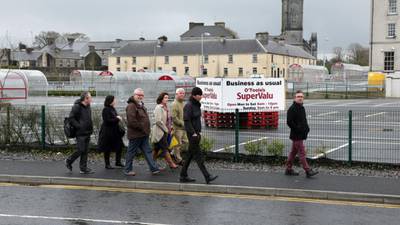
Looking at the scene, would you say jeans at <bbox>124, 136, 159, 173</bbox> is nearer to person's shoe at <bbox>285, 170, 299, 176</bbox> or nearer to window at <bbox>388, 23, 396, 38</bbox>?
person's shoe at <bbox>285, 170, 299, 176</bbox>

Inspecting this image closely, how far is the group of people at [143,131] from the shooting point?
10.2m

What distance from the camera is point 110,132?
39.1 ft

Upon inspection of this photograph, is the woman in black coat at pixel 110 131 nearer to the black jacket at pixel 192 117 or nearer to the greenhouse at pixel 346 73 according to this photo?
the black jacket at pixel 192 117

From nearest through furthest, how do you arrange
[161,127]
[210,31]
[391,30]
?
[161,127] → [391,30] → [210,31]

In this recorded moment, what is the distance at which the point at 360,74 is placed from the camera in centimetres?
8256

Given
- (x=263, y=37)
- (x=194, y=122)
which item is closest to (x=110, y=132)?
(x=194, y=122)

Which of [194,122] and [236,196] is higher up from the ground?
[194,122]

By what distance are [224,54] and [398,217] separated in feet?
302

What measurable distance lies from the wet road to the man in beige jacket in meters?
2.28

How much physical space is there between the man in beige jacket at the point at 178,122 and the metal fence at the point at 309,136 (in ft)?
3.52

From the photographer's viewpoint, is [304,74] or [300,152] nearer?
[300,152]

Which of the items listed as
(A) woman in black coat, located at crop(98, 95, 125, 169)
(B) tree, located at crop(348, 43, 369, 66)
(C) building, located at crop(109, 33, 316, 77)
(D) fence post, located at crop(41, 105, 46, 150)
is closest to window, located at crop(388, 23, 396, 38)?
(C) building, located at crop(109, 33, 316, 77)

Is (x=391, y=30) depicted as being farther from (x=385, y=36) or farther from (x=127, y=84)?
(x=127, y=84)

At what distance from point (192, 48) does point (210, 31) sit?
29411mm
